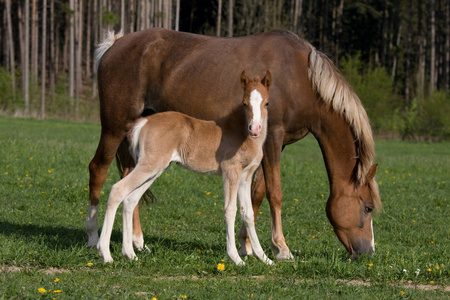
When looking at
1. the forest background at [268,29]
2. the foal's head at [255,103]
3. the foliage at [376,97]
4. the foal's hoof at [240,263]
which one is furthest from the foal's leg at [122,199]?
the foliage at [376,97]

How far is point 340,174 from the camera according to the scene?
6.80 meters

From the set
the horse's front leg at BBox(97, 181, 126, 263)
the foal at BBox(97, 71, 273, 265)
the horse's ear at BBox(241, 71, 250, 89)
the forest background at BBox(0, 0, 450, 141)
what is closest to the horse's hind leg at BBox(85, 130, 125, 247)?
the foal at BBox(97, 71, 273, 265)

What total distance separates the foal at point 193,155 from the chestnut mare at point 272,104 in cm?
42

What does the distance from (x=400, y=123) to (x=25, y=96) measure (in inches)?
988

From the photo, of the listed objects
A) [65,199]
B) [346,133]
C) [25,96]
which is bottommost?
[25,96]

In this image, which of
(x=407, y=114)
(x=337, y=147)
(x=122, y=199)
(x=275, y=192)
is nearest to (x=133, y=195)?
(x=122, y=199)

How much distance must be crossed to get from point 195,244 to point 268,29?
3980 centimetres

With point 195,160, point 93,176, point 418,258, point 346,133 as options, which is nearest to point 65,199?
point 93,176

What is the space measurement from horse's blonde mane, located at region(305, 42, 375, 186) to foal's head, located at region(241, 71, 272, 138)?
3.07 feet

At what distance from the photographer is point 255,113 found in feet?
18.2

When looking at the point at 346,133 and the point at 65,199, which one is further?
the point at 65,199

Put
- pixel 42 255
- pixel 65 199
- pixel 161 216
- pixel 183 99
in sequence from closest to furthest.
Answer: pixel 42 255, pixel 183 99, pixel 161 216, pixel 65 199

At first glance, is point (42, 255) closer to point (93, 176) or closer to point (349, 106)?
point (93, 176)

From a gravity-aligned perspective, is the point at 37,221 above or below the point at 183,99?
below
